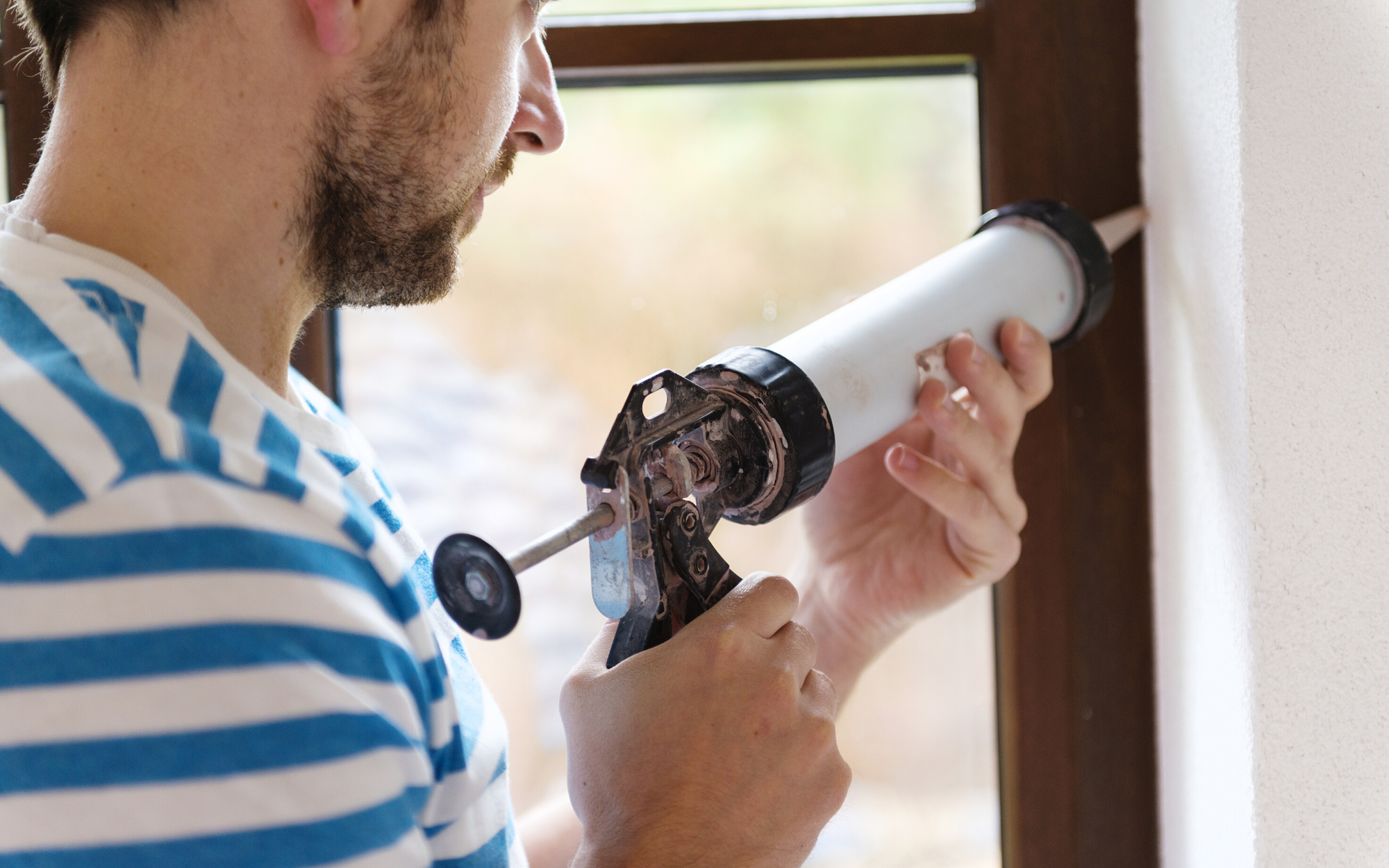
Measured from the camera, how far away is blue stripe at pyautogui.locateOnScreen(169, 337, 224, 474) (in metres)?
0.53

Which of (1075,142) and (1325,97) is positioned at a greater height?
(1075,142)

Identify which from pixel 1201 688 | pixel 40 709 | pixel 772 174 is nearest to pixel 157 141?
pixel 40 709

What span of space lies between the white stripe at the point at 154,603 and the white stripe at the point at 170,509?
1.0 inches

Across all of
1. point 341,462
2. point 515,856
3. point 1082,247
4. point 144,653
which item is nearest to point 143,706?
point 144,653

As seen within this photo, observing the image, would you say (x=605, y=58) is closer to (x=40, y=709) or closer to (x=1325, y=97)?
(x=1325, y=97)

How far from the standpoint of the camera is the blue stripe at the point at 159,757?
1.61 ft

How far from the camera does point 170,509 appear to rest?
1.66ft

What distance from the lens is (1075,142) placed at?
1005 millimetres

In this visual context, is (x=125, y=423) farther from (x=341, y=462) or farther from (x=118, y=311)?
(x=341, y=462)

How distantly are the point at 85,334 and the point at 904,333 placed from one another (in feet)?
1.85

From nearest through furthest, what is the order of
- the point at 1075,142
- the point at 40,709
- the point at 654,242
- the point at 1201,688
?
the point at 40,709, the point at 1201,688, the point at 1075,142, the point at 654,242

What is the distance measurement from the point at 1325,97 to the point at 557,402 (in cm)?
75

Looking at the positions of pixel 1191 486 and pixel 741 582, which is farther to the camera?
pixel 1191 486

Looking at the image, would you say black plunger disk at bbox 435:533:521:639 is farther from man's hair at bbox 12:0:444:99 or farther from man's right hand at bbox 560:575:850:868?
man's hair at bbox 12:0:444:99
